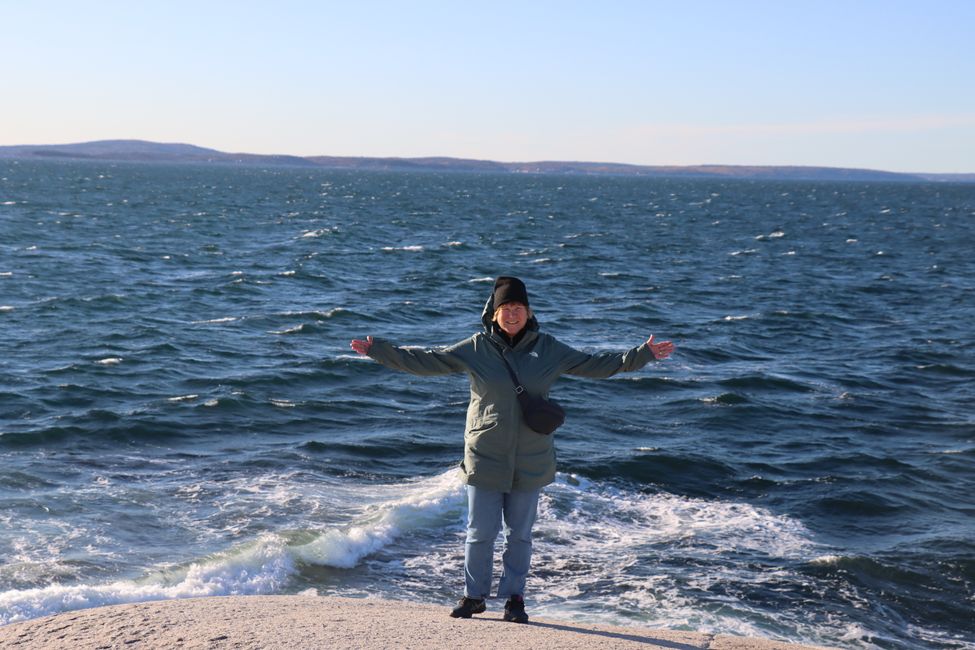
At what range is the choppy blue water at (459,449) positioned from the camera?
32.6 ft

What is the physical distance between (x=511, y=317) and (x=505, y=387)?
1.40 ft

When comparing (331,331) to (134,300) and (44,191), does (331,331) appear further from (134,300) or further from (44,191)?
(44,191)

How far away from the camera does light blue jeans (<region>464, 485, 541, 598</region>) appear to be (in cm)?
680

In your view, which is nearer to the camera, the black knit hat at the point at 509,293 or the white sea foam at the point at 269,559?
the black knit hat at the point at 509,293

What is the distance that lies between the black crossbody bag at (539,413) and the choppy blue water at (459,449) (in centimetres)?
307

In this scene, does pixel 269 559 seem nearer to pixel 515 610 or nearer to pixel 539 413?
pixel 515 610

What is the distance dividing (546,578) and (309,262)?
1248 inches

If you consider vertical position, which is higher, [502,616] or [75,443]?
[502,616]

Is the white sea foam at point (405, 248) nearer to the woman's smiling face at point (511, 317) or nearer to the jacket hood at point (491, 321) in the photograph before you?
the jacket hood at point (491, 321)

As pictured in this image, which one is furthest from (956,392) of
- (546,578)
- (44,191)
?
(44,191)

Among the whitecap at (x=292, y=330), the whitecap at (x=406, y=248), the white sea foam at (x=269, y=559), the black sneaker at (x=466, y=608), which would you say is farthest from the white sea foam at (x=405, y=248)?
the black sneaker at (x=466, y=608)

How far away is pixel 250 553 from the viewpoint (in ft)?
33.9

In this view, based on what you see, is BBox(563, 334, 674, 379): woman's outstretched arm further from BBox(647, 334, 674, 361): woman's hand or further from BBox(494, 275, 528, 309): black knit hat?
BBox(494, 275, 528, 309): black knit hat

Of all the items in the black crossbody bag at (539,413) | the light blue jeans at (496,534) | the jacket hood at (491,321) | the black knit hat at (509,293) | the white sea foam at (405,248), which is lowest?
the white sea foam at (405,248)
